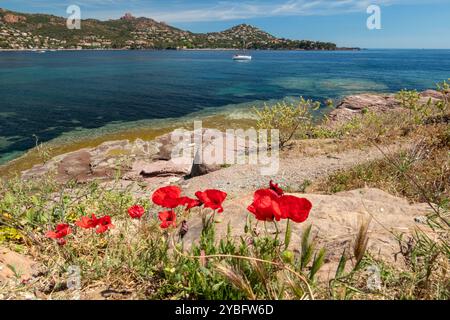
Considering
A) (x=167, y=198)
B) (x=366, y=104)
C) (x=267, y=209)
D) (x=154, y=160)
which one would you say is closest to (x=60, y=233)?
(x=167, y=198)

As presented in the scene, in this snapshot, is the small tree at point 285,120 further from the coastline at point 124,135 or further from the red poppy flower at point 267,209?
the red poppy flower at point 267,209

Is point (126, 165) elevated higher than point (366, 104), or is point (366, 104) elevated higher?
point (366, 104)

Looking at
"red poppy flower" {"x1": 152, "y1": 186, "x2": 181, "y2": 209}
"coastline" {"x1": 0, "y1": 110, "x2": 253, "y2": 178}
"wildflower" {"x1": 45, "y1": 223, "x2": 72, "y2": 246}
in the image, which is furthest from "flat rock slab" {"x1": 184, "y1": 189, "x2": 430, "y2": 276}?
"coastline" {"x1": 0, "y1": 110, "x2": 253, "y2": 178}

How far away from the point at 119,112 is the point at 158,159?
17.3m

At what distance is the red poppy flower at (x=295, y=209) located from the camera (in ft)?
6.79

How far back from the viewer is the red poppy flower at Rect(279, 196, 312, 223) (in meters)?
2.07

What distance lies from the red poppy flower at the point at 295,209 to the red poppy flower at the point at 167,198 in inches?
37.7

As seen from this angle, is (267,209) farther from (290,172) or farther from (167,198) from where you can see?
(290,172)

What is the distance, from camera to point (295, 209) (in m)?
2.09

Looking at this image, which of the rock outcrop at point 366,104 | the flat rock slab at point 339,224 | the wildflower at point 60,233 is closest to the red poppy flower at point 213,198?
the flat rock slab at point 339,224

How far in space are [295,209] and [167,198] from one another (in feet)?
3.63
